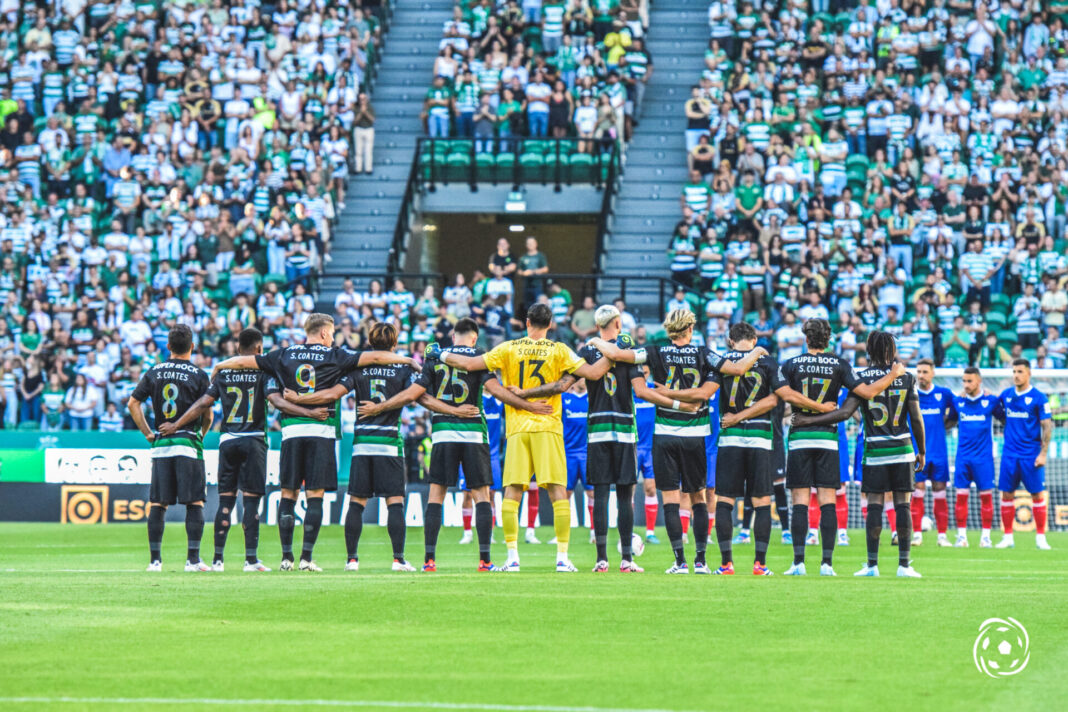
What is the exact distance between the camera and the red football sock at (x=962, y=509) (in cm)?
2137

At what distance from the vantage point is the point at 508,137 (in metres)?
33.8

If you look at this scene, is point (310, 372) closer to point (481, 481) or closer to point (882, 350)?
point (481, 481)

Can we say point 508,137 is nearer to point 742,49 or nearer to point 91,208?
point 742,49

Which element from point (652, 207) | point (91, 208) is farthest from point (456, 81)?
point (91, 208)

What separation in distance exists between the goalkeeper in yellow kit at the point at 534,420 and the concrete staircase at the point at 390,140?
18.4 m

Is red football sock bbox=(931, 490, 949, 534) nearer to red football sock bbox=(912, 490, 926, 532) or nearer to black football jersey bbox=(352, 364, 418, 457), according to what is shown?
red football sock bbox=(912, 490, 926, 532)

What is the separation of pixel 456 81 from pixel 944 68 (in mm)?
10739

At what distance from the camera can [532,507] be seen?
2150 cm

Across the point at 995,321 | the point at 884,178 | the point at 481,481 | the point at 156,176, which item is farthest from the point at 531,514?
the point at 156,176

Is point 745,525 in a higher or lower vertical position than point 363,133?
lower

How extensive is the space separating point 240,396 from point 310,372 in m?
0.87

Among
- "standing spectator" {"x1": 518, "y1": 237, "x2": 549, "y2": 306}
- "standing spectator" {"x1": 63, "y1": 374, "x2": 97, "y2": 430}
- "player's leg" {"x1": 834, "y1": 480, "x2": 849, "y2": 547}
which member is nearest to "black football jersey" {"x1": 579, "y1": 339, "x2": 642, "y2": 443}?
"player's leg" {"x1": 834, "y1": 480, "x2": 849, "y2": 547}

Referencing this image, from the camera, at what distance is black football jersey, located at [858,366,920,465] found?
47.4 ft

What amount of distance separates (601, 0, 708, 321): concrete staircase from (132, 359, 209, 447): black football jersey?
16236 mm
